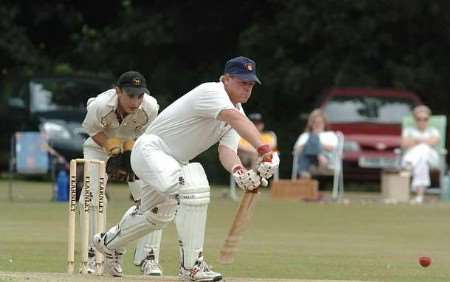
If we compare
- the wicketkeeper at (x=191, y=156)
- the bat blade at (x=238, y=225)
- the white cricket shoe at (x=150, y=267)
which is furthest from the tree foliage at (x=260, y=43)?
the bat blade at (x=238, y=225)

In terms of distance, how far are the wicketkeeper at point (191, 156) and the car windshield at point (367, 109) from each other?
1325 cm

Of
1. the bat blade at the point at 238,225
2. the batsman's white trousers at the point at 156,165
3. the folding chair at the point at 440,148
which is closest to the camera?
the bat blade at the point at 238,225

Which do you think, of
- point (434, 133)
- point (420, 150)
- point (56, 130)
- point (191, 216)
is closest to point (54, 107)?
point (56, 130)

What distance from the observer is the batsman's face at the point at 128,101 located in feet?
33.0

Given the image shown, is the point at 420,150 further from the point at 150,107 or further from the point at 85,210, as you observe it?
the point at 85,210

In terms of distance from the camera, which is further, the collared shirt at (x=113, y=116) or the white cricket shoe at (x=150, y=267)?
the collared shirt at (x=113, y=116)

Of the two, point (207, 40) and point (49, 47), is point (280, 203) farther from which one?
point (49, 47)

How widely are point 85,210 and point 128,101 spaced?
867 mm

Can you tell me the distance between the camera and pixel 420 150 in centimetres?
2034

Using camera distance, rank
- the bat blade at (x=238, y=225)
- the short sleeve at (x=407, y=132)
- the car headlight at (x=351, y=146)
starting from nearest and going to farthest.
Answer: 1. the bat blade at (x=238, y=225)
2. the short sleeve at (x=407, y=132)
3. the car headlight at (x=351, y=146)

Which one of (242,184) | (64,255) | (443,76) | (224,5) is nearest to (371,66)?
(443,76)

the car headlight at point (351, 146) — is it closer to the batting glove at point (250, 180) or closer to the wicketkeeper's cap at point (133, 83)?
the wicketkeeper's cap at point (133, 83)

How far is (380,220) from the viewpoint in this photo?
16.7 m

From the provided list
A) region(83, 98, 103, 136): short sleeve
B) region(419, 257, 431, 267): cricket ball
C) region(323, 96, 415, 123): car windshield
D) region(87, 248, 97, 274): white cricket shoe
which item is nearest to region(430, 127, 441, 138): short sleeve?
region(323, 96, 415, 123): car windshield
